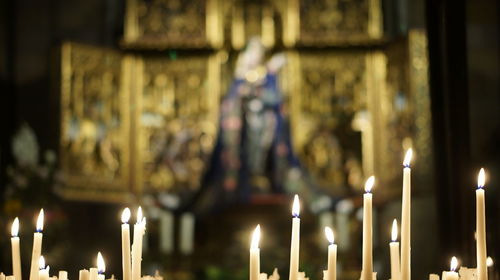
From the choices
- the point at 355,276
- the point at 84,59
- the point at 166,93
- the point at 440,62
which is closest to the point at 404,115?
the point at 355,276

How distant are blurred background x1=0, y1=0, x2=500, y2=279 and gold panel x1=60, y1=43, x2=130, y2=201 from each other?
2 cm

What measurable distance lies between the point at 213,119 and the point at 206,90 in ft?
1.12

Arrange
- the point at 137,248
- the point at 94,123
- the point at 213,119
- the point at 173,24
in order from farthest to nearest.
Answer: the point at 173,24 → the point at 213,119 → the point at 94,123 → the point at 137,248

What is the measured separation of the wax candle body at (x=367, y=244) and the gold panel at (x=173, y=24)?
9.39 m

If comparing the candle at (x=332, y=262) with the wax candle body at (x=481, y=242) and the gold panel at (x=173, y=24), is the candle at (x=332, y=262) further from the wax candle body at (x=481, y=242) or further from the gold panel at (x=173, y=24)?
the gold panel at (x=173, y=24)

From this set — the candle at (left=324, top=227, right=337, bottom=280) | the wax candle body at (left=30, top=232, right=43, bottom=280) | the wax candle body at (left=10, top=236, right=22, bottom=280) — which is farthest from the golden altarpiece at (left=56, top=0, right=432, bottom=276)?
the candle at (left=324, top=227, right=337, bottom=280)

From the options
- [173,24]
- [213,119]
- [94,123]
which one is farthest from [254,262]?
[173,24]

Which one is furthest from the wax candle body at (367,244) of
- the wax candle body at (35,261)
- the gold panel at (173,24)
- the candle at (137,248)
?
the gold panel at (173,24)

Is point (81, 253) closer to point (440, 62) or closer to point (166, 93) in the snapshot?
A: point (166, 93)

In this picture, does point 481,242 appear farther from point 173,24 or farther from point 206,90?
point 173,24

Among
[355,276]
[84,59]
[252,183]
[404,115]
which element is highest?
[84,59]

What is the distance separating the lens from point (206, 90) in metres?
11.1

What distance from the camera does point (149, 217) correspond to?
10.7 metres

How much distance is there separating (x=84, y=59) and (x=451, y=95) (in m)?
7.17
